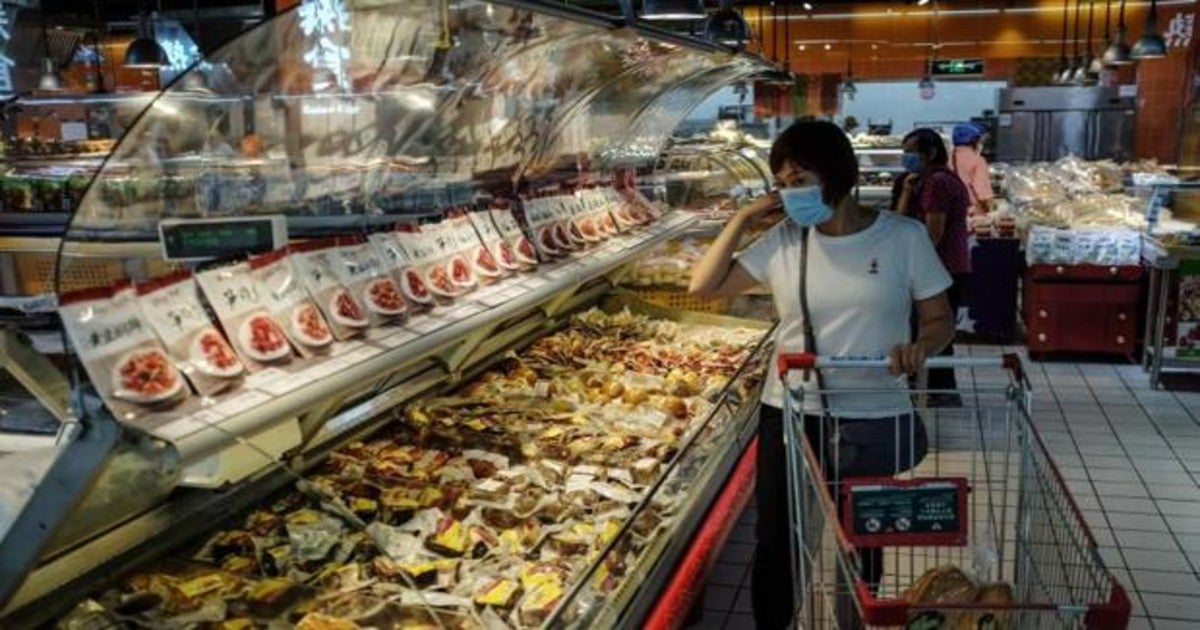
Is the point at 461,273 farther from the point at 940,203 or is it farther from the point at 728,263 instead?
the point at 940,203

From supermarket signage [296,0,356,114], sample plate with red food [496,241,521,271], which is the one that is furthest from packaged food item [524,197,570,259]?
supermarket signage [296,0,356,114]

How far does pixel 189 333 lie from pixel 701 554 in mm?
1884

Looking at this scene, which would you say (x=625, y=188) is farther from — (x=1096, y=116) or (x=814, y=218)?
(x=1096, y=116)

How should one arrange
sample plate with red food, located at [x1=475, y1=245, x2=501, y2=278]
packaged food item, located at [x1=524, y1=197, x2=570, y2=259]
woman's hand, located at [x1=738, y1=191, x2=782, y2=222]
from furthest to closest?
packaged food item, located at [x1=524, y1=197, x2=570, y2=259], sample plate with red food, located at [x1=475, y1=245, x2=501, y2=278], woman's hand, located at [x1=738, y1=191, x2=782, y2=222]

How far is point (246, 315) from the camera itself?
2.21 metres

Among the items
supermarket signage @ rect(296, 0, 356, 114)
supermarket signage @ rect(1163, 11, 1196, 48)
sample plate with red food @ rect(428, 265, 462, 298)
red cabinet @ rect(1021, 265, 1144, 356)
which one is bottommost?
red cabinet @ rect(1021, 265, 1144, 356)

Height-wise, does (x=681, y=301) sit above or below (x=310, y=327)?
below

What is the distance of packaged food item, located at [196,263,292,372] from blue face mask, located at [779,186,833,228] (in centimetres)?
144

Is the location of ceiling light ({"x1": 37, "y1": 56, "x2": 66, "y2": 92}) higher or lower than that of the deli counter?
higher

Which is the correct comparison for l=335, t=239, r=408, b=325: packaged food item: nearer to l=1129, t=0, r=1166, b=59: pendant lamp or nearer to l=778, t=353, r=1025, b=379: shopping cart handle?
l=778, t=353, r=1025, b=379: shopping cart handle

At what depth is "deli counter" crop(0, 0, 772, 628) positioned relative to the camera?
188 cm

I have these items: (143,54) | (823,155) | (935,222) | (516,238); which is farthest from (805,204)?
(143,54)

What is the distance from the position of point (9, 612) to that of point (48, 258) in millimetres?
5658

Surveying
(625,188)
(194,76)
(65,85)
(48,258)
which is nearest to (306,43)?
(194,76)
